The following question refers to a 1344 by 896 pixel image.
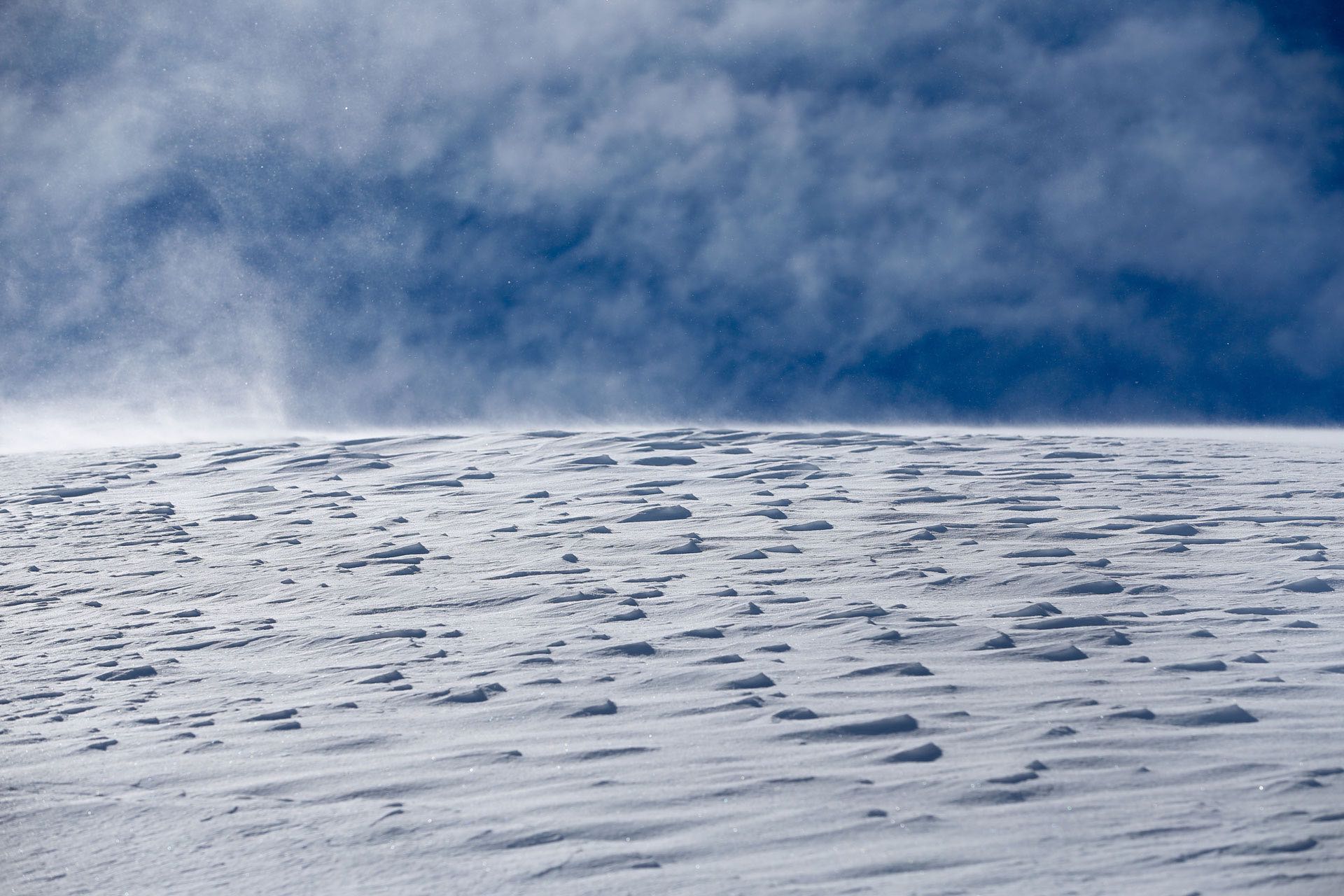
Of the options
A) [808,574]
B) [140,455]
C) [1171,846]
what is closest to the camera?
[1171,846]

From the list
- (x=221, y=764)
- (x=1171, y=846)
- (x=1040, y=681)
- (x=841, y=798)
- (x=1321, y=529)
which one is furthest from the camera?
(x=1321, y=529)

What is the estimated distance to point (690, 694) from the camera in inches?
110

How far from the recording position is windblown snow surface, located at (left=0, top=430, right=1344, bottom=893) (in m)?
1.98

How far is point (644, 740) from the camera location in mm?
2502

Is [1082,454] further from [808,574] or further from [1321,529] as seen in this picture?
[808,574]

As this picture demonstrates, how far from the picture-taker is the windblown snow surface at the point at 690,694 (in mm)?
1979

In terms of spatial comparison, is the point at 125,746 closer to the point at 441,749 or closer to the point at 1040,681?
the point at 441,749

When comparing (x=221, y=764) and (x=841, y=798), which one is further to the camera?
(x=221, y=764)

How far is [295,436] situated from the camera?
859 cm

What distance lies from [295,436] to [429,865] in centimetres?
702

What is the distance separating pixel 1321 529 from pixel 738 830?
347 centimetres

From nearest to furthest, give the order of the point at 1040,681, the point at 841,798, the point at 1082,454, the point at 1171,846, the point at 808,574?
the point at 1171,846
the point at 841,798
the point at 1040,681
the point at 808,574
the point at 1082,454

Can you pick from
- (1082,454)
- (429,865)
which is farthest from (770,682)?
(1082,454)

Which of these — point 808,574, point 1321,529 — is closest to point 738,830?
point 808,574
